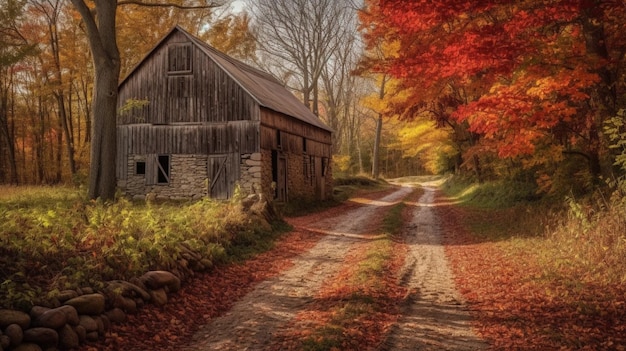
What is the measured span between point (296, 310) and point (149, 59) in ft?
57.0

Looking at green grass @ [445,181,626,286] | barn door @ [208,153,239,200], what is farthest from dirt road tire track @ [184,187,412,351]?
barn door @ [208,153,239,200]

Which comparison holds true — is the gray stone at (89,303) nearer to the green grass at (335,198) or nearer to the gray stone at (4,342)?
the gray stone at (4,342)

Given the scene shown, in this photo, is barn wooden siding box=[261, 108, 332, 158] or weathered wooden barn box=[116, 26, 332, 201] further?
barn wooden siding box=[261, 108, 332, 158]

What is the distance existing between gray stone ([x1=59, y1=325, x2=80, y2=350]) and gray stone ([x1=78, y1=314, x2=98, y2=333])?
22 centimetres

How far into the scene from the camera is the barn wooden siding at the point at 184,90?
19.2 m

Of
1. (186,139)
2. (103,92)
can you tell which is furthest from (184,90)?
(103,92)

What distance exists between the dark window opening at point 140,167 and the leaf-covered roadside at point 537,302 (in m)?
15.9

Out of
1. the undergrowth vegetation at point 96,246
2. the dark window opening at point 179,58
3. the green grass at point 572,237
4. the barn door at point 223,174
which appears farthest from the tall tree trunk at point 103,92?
the green grass at point 572,237

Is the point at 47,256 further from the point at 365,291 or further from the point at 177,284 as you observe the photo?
the point at 365,291

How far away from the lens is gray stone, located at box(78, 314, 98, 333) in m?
5.21

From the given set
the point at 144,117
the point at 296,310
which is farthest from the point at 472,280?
the point at 144,117

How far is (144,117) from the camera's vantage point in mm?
20406

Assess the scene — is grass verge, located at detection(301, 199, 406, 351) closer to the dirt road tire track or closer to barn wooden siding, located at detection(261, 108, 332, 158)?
the dirt road tire track

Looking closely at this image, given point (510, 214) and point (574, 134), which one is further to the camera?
point (510, 214)
